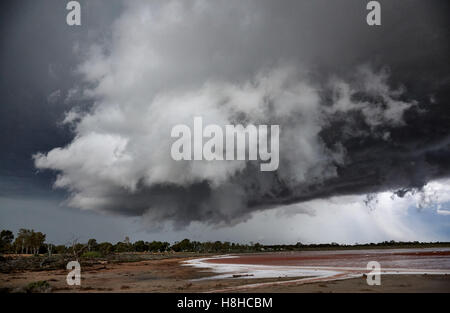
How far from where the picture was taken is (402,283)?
23516 millimetres

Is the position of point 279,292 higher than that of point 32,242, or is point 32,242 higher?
point 279,292
